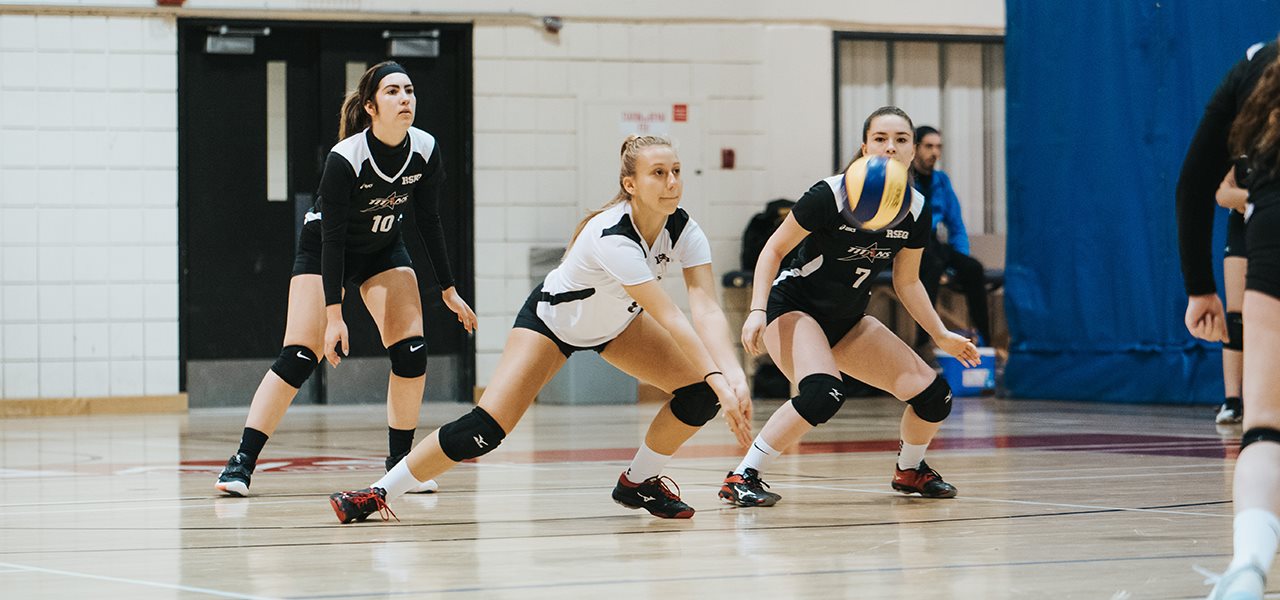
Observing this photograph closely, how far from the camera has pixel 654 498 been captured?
16.4ft

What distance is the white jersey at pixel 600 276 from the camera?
15.6 feet

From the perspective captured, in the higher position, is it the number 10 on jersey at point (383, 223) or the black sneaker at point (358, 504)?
the number 10 on jersey at point (383, 223)

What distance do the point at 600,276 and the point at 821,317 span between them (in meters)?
1.11

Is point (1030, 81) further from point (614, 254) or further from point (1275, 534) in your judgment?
point (1275, 534)

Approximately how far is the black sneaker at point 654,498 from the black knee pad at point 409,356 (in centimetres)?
126

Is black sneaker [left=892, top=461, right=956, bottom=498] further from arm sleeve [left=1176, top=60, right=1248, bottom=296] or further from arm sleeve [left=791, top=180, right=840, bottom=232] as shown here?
arm sleeve [left=1176, top=60, right=1248, bottom=296]

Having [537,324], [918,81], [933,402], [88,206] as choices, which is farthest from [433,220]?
[918,81]

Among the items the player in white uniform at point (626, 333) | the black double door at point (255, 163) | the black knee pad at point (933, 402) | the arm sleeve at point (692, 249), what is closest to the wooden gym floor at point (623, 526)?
the player in white uniform at point (626, 333)

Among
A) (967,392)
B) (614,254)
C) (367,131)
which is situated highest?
(367,131)

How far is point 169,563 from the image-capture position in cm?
400

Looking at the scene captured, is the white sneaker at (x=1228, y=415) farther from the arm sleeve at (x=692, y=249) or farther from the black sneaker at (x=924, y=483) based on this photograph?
the arm sleeve at (x=692, y=249)

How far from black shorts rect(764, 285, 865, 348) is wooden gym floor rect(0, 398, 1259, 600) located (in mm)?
580

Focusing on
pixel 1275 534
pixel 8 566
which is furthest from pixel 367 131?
pixel 1275 534

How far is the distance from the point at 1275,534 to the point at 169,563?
8.67 feet
